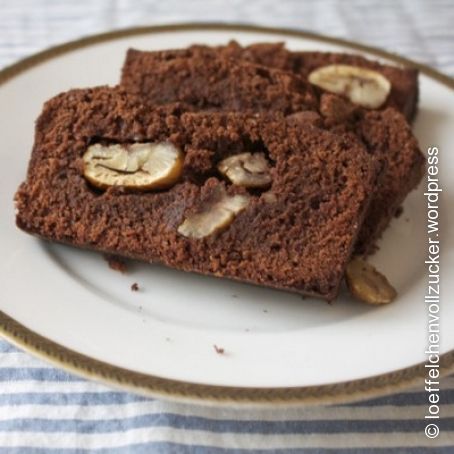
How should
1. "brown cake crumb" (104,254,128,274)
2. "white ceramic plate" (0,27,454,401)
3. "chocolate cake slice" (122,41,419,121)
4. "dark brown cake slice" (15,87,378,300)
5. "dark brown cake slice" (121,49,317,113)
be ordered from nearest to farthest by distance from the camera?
"white ceramic plate" (0,27,454,401), "dark brown cake slice" (15,87,378,300), "brown cake crumb" (104,254,128,274), "dark brown cake slice" (121,49,317,113), "chocolate cake slice" (122,41,419,121)

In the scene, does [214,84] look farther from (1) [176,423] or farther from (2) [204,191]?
(1) [176,423]

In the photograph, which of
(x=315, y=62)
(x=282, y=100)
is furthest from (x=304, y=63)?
(x=282, y=100)

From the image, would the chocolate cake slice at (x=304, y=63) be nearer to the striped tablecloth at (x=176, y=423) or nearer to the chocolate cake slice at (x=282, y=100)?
the chocolate cake slice at (x=282, y=100)

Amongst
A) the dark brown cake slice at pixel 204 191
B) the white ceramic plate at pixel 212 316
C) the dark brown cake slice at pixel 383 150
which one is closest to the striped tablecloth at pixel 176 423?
the white ceramic plate at pixel 212 316

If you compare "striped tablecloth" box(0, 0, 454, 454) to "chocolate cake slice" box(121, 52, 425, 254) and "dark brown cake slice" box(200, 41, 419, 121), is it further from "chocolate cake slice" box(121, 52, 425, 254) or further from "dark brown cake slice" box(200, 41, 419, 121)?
"dark brown cake slice" box(200, 41, 419, 121)

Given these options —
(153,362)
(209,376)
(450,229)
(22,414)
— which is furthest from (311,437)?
(450,229)

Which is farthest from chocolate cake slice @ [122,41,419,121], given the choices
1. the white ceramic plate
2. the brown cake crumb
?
the brown cake crumb
